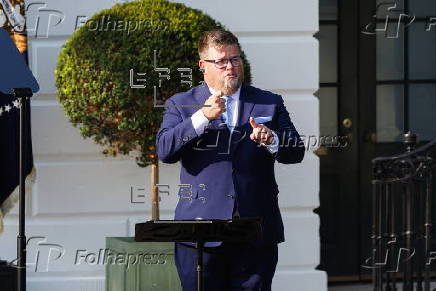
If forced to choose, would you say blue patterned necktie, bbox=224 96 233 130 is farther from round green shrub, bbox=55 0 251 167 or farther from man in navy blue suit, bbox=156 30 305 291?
round green shrub, bbox=55 0 251 167

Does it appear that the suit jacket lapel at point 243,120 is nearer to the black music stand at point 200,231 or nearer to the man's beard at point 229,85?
the man's beard at point 229,85

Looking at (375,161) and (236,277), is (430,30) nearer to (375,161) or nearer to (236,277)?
(375,161)

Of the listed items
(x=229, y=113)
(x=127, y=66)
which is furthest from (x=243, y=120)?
(x=127, y=66)

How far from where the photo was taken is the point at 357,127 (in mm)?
8711

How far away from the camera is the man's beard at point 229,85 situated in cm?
518

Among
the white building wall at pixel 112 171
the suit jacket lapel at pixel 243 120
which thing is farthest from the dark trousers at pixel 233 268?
the white building wall at pixel 112 171

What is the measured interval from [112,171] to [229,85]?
2589mm

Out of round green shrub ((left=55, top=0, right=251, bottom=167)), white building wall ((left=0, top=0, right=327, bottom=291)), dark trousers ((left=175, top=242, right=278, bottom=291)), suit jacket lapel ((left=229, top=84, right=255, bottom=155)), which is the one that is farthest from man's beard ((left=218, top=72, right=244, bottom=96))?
white building wall ((left=0, top=0, right=327, bottom=291))

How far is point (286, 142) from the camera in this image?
518 cm

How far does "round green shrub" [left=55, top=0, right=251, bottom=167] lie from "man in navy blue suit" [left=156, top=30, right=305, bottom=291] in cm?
119

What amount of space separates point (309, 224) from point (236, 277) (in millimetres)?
2750

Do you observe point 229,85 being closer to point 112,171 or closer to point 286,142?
point 286,142

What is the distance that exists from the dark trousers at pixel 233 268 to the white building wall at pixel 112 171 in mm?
2460

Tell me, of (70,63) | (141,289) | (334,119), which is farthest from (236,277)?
(334,119)
